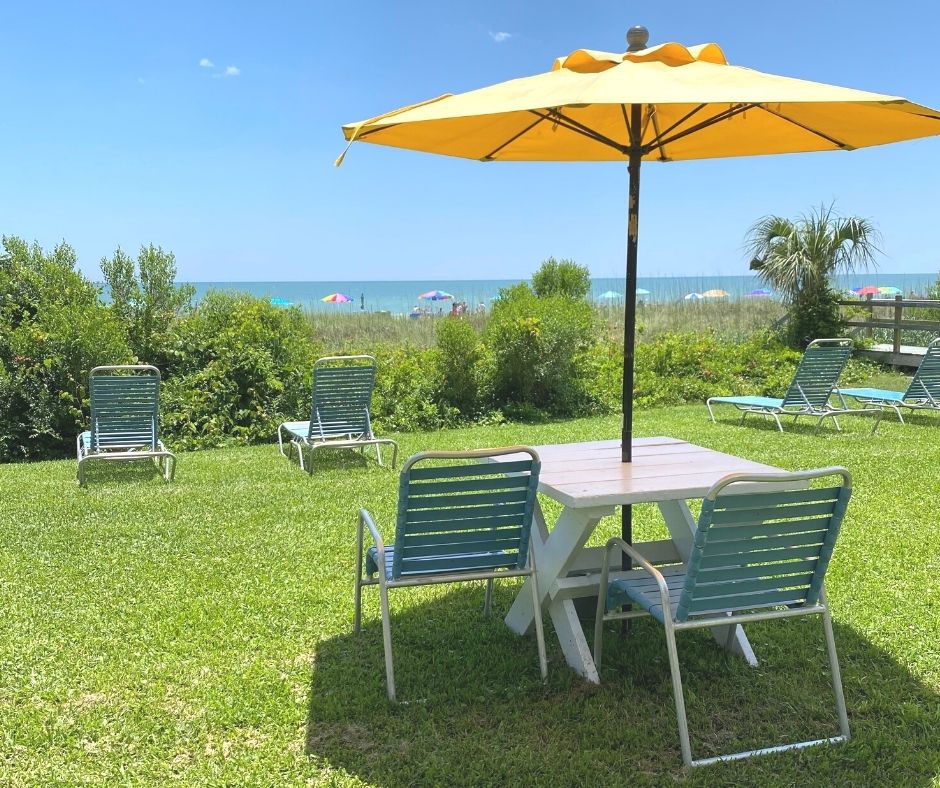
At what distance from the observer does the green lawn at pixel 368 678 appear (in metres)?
2.72

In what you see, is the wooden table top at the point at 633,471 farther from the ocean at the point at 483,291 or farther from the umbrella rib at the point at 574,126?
the ocean at the point at 483,291

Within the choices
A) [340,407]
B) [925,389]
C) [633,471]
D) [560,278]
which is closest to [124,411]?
[340,407]

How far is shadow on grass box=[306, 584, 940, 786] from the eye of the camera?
2.67m

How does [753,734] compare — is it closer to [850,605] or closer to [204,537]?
[850,605]

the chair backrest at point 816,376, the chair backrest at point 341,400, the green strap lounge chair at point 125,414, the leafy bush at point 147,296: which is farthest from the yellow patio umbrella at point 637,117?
the leafy bush at point 147,296

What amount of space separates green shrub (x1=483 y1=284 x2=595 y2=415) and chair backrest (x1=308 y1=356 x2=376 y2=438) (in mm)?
3282

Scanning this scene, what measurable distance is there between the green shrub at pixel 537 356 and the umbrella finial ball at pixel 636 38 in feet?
24.0

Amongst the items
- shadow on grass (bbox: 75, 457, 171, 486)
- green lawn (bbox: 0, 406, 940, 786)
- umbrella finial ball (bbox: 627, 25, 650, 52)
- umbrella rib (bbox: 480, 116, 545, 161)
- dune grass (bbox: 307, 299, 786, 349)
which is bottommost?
shadow on grass (bbox: 75, 457, 171, 486)

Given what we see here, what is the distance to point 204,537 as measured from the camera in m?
5.38

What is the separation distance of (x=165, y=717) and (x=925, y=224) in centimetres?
3838

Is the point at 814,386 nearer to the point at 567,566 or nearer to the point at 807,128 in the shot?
the point at 807,128

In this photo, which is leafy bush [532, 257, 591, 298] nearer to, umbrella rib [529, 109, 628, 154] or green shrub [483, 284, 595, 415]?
green shrub [483, 284, 595, 415]

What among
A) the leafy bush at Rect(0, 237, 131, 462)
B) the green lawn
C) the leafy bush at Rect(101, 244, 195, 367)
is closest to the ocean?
the leafy bush at Rect(101, 244, 195, 367)

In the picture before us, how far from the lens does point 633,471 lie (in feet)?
11.6
